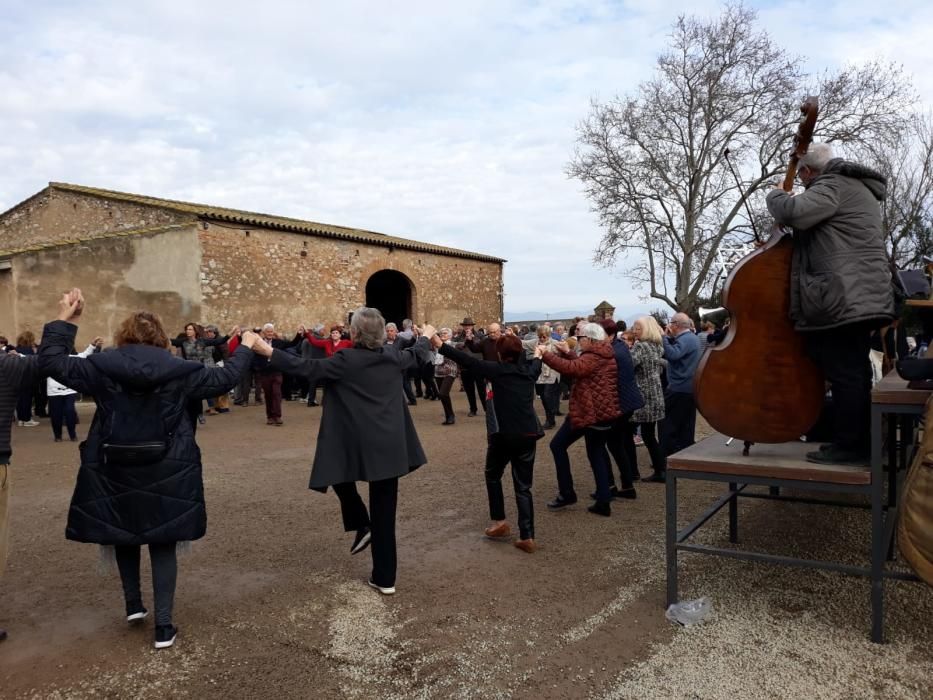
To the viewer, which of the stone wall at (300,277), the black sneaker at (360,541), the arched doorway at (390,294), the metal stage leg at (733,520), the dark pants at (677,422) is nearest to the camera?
the black sneaker at (360,541)

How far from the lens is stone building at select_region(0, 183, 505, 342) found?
15.3 m

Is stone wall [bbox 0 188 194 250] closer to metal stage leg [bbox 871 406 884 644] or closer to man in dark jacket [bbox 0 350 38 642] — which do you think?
man in dark jacket [bbox 0 350 38 642]

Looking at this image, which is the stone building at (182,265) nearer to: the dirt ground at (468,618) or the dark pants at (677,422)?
the dirt ground at (468,618)

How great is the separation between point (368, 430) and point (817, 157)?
111 inches

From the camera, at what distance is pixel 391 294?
26516mm

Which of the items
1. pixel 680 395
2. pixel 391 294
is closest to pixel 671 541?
pixel 680 395

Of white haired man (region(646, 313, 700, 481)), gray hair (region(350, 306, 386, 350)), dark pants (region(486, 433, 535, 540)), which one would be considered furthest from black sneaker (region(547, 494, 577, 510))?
gray hair (region(350, 306, 386, 350))

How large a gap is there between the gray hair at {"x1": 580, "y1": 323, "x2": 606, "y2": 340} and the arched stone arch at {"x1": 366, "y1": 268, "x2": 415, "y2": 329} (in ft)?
61.0

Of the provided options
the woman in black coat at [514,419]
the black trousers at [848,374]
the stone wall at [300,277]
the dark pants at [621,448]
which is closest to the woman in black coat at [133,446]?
the woman in black coat at [514,419]

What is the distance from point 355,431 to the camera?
13.2 feet

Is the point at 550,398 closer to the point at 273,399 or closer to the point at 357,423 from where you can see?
the point at 273,399

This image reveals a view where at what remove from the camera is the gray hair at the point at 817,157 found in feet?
11.2

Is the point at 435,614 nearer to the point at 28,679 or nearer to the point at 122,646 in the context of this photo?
the point at 122,646

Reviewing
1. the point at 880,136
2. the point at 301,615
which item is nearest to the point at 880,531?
the point at 301,615
